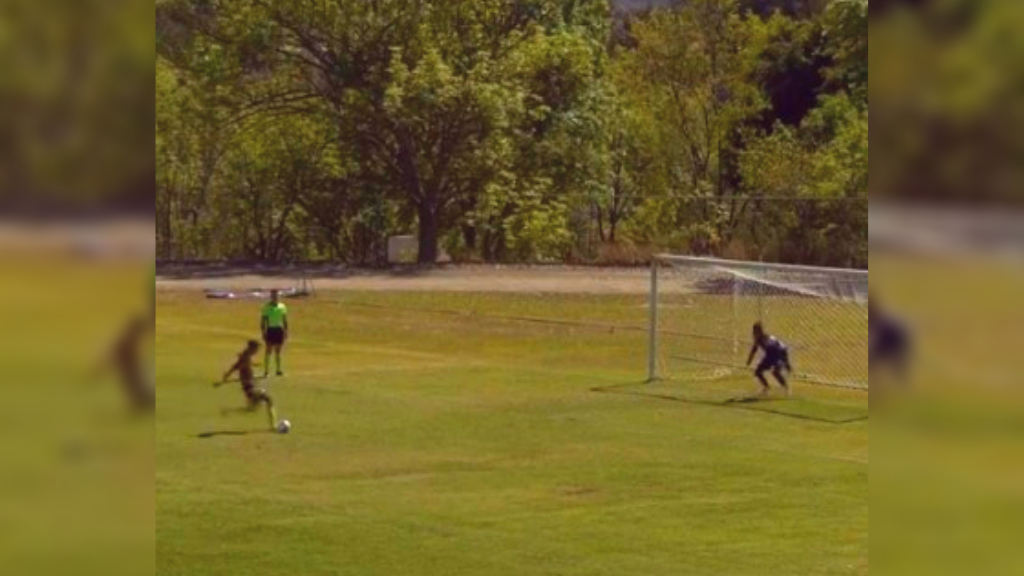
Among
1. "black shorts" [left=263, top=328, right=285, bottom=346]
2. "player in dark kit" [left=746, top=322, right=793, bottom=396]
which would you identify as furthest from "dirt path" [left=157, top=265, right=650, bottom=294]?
"player in dark kit" [left=746, top=322, right=793, bottom=396]

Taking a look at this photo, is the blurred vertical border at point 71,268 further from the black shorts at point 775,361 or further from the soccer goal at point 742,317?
the black shorts at point 775,361

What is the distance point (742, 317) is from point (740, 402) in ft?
15.6

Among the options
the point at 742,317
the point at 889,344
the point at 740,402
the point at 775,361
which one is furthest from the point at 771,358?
the point at 889,344

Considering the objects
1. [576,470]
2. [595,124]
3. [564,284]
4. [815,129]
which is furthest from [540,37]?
[576,470]

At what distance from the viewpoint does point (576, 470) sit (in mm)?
14586

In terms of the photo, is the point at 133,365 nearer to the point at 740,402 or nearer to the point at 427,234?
the point at 740,402

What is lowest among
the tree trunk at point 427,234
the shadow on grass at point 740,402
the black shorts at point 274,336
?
the shadow on grass at point 740,402

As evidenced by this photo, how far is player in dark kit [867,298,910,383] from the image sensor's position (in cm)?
137

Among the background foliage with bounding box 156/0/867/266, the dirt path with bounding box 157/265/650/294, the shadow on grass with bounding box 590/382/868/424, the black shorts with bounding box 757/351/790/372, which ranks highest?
the background foliage with bounding box 156/0/867/266

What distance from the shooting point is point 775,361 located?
66.0ft

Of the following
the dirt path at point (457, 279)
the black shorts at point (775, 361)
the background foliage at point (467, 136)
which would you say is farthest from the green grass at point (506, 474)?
the background foliage at point (467, 136)

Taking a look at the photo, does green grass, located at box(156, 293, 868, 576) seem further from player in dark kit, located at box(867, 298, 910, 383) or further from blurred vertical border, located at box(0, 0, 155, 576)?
player in dark kit, located at box(867, 298, 910, 383)

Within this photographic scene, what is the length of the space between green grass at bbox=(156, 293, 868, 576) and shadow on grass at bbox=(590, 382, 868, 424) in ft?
0.17

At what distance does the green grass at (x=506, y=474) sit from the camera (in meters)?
10.5
